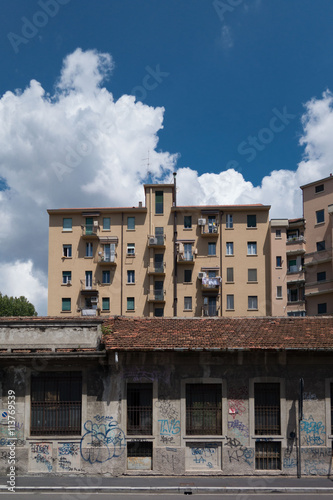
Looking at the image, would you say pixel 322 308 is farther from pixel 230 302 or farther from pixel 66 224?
pixel 66 224

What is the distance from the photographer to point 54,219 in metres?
62.8

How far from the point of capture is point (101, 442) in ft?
67.5

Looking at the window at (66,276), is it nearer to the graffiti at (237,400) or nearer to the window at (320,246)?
the window at (320,246)

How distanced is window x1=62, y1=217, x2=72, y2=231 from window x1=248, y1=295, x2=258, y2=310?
19509 mm

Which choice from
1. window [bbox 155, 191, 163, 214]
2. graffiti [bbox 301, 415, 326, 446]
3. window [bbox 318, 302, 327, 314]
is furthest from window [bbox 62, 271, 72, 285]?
graffiti [bbox 301, 415, 326, 446]

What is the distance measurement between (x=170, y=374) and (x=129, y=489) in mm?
4178

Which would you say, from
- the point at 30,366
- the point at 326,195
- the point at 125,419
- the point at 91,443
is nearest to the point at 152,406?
the point at 125,419

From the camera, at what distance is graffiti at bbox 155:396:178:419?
68.1 feet

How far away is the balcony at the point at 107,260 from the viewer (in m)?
61.0

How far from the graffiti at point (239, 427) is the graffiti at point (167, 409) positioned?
1.88 meters

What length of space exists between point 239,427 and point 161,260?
4128 cm

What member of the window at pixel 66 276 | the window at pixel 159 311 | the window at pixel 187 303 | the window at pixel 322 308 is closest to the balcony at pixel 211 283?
the window at pixel 187 303

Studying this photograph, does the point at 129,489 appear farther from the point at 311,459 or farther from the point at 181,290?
the point at 181,290

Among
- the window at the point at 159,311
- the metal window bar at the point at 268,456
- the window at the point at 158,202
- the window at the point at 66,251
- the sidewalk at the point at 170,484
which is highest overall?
the window at the point at 158,202
